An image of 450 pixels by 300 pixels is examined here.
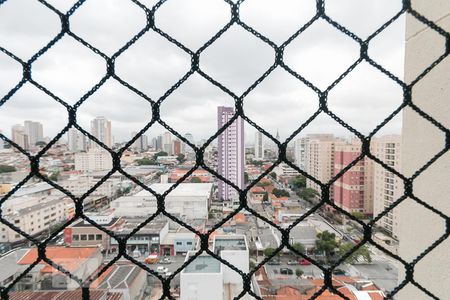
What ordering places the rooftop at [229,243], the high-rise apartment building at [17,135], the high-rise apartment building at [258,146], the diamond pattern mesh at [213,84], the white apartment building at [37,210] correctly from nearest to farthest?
1. the diamond pattern mesh at [213,84]
2. the high-rise apartment building at [17,135]
3. the white apartment building at [37,210]
4. the rooftop at [229,243]
5. the high-rise apartment building at [258,146]

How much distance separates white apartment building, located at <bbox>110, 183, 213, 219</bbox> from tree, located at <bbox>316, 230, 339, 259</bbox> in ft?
11.4

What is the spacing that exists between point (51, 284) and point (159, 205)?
2.24 feet

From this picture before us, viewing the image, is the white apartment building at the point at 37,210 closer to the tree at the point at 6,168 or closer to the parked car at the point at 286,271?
the tree at the point at 6,168

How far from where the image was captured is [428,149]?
49 cm

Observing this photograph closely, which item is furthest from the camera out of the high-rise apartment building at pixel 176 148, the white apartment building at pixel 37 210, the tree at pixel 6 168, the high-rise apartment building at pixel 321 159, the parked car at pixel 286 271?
the high-rise apartment building at pixel 321 159

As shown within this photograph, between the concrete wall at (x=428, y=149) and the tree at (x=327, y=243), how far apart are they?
652 centimetres

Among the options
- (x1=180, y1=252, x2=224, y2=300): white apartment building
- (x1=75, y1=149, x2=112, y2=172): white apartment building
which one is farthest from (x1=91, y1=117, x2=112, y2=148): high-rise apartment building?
(x1=180, y1=252, x2=224, y2=300): white apartment building

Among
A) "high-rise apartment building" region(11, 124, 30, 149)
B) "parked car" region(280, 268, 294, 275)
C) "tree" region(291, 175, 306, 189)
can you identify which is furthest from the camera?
"tree" region(291, 175, 306, 189)

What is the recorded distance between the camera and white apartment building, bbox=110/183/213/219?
778cm

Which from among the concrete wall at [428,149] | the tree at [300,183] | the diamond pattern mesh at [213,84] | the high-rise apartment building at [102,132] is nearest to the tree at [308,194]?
the tree at [300,183]

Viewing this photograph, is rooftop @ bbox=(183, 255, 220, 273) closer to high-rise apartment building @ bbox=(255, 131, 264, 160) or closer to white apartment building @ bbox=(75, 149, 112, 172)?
white apartment building @ bbox=(75, 149, 112, 172)

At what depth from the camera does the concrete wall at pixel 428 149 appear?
17.8 inches

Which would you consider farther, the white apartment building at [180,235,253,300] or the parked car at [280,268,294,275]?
the parked car at [280,268,294,275]

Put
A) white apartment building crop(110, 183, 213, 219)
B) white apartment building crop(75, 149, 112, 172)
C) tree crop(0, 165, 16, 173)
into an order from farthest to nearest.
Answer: white apartment building crop(110, 183, 213, 219) < white apartment building crop(75, 149, 112, 172) < tree crop(0, 165, 16, 173)
